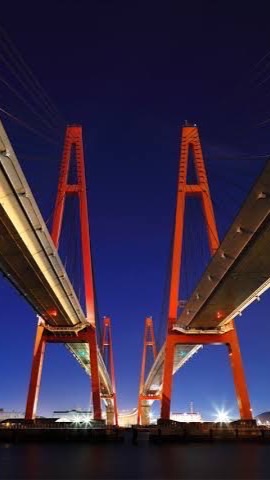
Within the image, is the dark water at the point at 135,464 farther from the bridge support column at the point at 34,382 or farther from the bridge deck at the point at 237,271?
the bridge support column at the point at 34,382

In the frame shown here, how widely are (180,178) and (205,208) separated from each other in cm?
291

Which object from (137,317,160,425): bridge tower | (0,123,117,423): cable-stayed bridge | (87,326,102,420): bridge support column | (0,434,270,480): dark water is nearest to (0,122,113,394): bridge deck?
(0,123,117,423): cable-stayed bridge

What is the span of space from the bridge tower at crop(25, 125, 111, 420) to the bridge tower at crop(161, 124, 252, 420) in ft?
19.6

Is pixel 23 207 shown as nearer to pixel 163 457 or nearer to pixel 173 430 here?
pixel 163 457

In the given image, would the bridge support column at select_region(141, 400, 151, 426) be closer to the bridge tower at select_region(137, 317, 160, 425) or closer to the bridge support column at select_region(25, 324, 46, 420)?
the bridge tower at select_region(137, 317, 160, 425)

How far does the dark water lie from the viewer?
16359 mm

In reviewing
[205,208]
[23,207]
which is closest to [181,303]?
[205,208]

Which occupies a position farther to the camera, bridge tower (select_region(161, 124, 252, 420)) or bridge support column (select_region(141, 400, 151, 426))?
bridge support column (select_region(141, 400, 151, 426))

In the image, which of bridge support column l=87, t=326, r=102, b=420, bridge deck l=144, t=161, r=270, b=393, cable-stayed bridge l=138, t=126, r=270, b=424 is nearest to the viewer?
bridge deck l=144, t=161, r=270, b=393

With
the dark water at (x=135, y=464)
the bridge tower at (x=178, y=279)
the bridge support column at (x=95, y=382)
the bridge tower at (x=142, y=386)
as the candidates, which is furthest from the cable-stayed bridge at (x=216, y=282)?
the bridge tower at (x=142, y=386)

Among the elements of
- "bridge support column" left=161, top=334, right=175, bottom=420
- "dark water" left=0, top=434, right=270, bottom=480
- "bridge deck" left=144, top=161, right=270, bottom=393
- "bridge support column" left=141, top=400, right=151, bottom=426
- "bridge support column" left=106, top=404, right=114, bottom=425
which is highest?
"bridge support column" left=106, top=404, right=114, bottom=425

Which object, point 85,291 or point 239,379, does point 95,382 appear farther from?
point 239,379

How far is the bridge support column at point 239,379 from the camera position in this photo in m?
34.7

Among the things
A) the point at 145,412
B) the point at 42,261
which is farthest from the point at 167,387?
the point at 145,412
